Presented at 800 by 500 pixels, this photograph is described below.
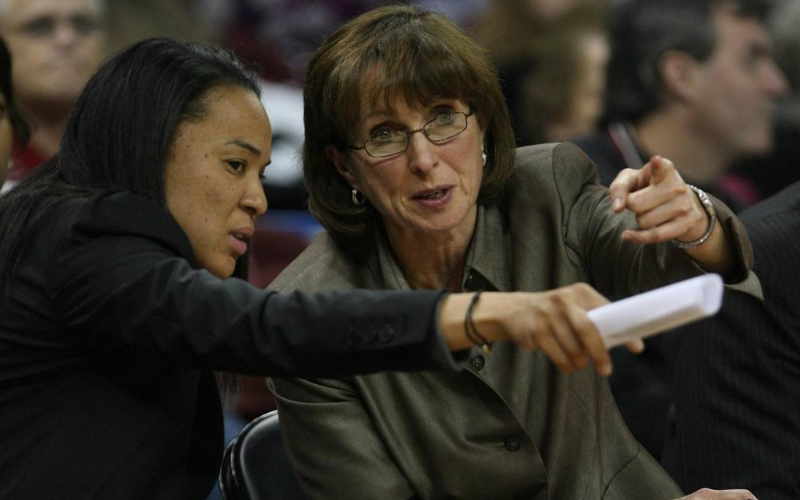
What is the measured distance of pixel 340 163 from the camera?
3.25 meters

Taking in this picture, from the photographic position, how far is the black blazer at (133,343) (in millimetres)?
2293

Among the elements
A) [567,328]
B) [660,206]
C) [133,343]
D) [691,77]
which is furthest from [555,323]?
[691,77]

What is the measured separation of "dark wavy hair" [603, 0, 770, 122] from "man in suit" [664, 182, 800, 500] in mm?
2172

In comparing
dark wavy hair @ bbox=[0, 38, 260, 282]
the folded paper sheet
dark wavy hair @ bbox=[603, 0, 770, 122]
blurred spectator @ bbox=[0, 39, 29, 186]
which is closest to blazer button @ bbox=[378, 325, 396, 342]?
the folded paper sheet

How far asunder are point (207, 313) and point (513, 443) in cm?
91

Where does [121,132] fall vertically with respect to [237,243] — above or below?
above

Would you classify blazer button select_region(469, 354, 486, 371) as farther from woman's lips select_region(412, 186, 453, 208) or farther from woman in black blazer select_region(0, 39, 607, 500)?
woman in black blazer select_region(0, 39, 607, 500)

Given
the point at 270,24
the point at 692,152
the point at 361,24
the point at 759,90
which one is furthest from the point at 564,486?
the point at 270,24

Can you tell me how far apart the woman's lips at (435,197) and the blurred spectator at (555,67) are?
9.98ft

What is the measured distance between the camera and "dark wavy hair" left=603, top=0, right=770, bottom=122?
551cm

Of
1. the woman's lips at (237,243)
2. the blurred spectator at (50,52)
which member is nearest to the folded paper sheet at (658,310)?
the woman's lips at (237,243)

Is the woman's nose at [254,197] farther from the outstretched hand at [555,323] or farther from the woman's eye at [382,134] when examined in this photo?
the outstretched hand at [555,323]

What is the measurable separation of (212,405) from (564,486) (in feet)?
2.63

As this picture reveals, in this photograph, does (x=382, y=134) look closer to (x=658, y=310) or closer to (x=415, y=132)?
(x=415, y=132)
